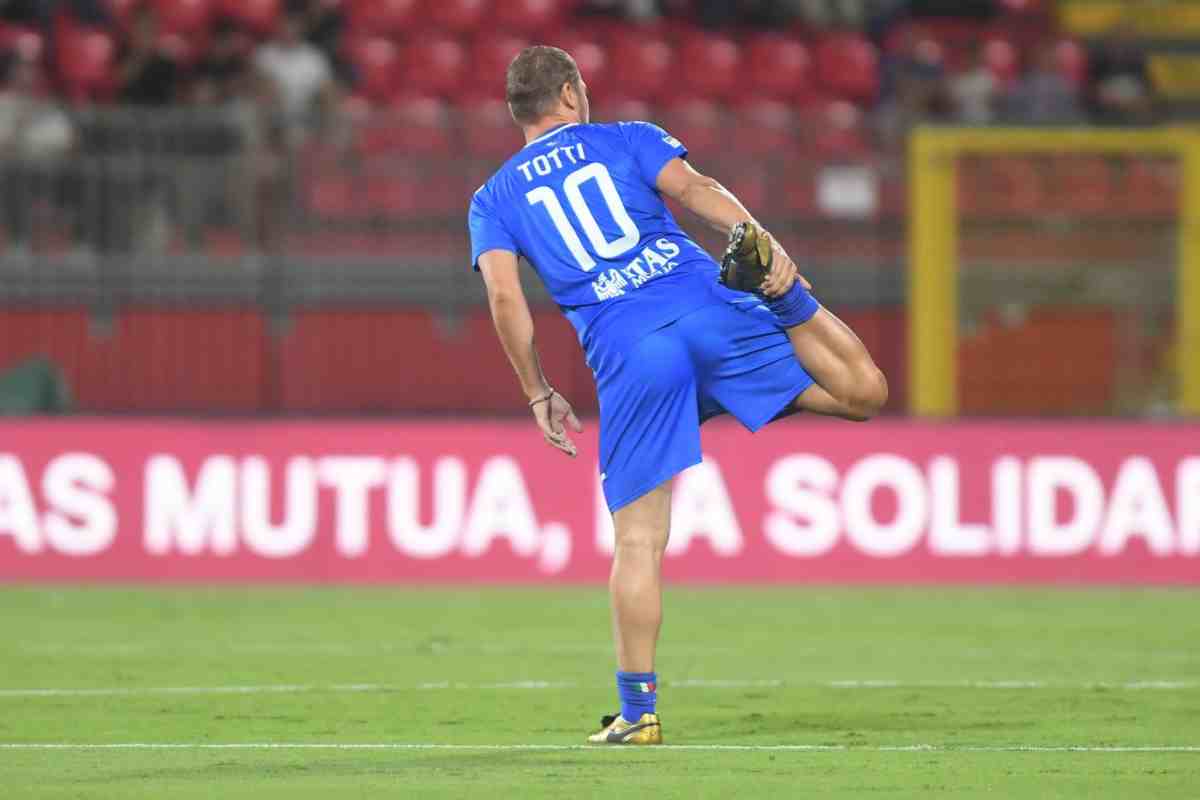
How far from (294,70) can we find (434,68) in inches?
62.1

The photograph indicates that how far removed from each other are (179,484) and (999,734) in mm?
7356

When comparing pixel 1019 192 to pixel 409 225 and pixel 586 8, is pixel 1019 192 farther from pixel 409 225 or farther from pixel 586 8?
pixel 586 8

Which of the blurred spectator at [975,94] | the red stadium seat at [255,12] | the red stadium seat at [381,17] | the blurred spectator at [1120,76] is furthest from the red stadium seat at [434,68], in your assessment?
the blurred spectator at [1120,76]

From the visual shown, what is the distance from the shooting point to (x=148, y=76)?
1672cm

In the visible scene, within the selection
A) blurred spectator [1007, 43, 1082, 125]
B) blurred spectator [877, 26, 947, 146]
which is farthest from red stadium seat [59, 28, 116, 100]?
blurred spectator [1007, 43, 1082, 125]

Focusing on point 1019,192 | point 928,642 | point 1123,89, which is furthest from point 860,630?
point 1123,89

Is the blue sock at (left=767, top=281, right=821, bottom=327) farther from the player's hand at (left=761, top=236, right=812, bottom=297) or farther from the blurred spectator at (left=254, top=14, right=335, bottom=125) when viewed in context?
Result: the blurred spectator at (left=254, top=14, right=335, bottom=125)

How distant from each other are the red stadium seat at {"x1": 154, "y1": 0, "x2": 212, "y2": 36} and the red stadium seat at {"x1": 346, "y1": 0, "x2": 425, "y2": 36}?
1.21 meters

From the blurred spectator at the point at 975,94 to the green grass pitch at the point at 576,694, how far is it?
173 inches

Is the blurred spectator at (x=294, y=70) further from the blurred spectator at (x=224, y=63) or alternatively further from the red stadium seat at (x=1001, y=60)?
the red stadium seat at (x=1001, y=60)

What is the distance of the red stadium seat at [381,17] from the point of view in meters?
18.9

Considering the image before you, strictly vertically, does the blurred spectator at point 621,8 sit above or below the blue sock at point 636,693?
above

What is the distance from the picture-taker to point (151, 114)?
14359 mm

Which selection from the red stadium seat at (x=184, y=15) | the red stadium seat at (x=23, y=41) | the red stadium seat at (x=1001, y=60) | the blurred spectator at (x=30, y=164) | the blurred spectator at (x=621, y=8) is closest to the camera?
the blurred spectator at (x=30, y=164)
